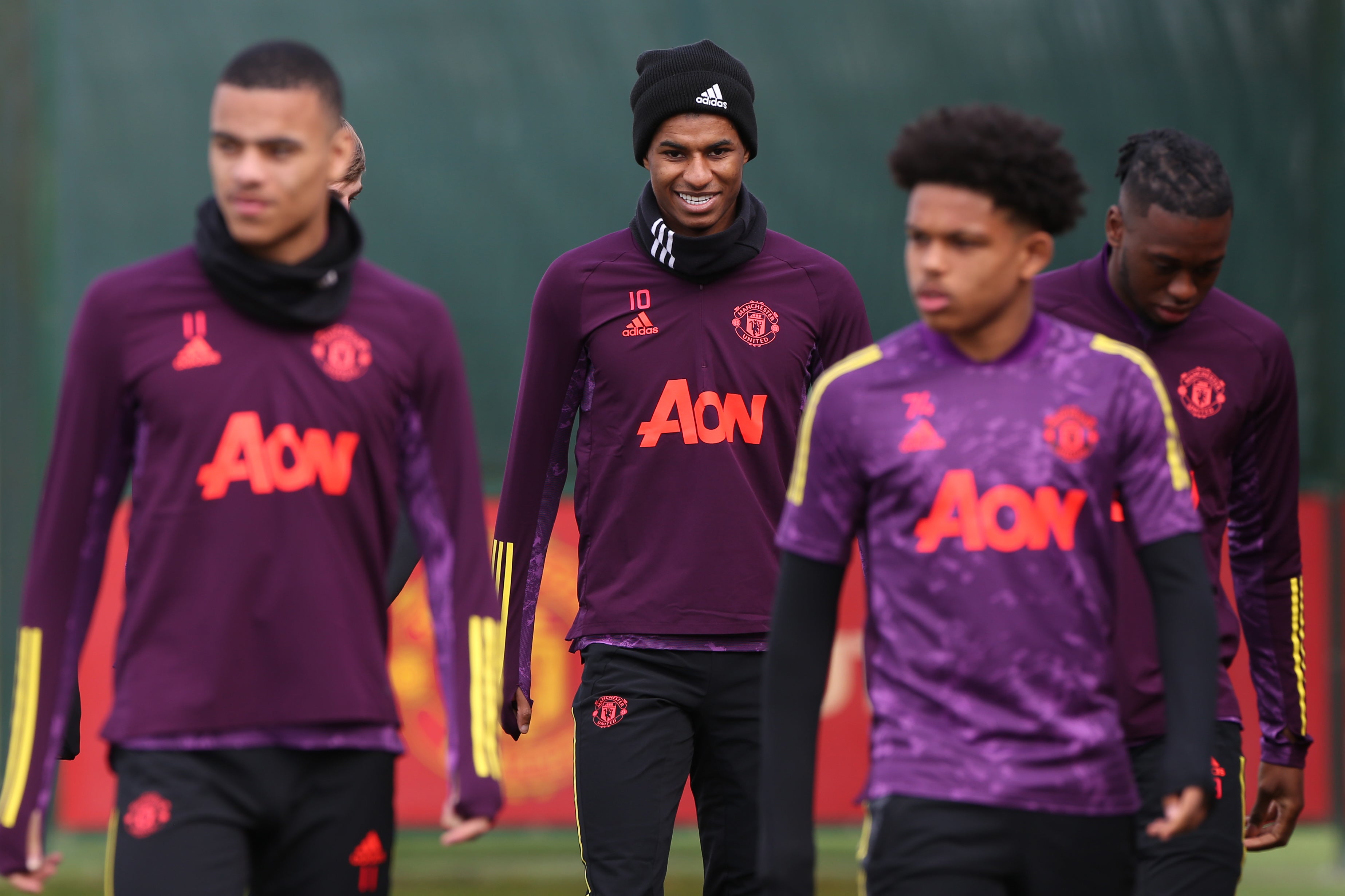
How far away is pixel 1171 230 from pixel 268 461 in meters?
2.33

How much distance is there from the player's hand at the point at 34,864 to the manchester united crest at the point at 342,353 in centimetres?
100

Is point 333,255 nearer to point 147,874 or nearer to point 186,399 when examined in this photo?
point 186,399

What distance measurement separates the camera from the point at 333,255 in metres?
3.70

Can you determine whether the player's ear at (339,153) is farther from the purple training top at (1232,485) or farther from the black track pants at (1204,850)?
the black track pants at (1204,850)

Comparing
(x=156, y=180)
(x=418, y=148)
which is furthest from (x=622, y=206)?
(x=156, y=180)

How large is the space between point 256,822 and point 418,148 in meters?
6.55

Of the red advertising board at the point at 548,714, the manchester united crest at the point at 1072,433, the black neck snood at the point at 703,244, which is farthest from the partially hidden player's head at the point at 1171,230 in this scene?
the red advertising board at the point at 548,714

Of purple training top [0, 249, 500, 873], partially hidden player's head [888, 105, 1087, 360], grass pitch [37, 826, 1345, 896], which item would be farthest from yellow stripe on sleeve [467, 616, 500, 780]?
grass pitch [37, 826, 1345, 896]

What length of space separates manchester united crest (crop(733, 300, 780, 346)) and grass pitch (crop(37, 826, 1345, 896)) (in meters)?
4.57


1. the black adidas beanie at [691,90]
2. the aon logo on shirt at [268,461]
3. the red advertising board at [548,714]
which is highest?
the black adidas beanie at [691,90]

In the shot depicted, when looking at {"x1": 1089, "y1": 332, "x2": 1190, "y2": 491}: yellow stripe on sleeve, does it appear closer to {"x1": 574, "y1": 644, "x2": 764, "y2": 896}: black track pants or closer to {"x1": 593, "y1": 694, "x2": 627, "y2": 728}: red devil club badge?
{"x1": 574, "y1": 644, "x2": 764, "y2": 896}: black track pants

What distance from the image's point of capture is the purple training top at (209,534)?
138 inches

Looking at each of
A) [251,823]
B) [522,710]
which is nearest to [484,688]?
[251,823]

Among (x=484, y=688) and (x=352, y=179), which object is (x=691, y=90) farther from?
(x=484, y=688)
